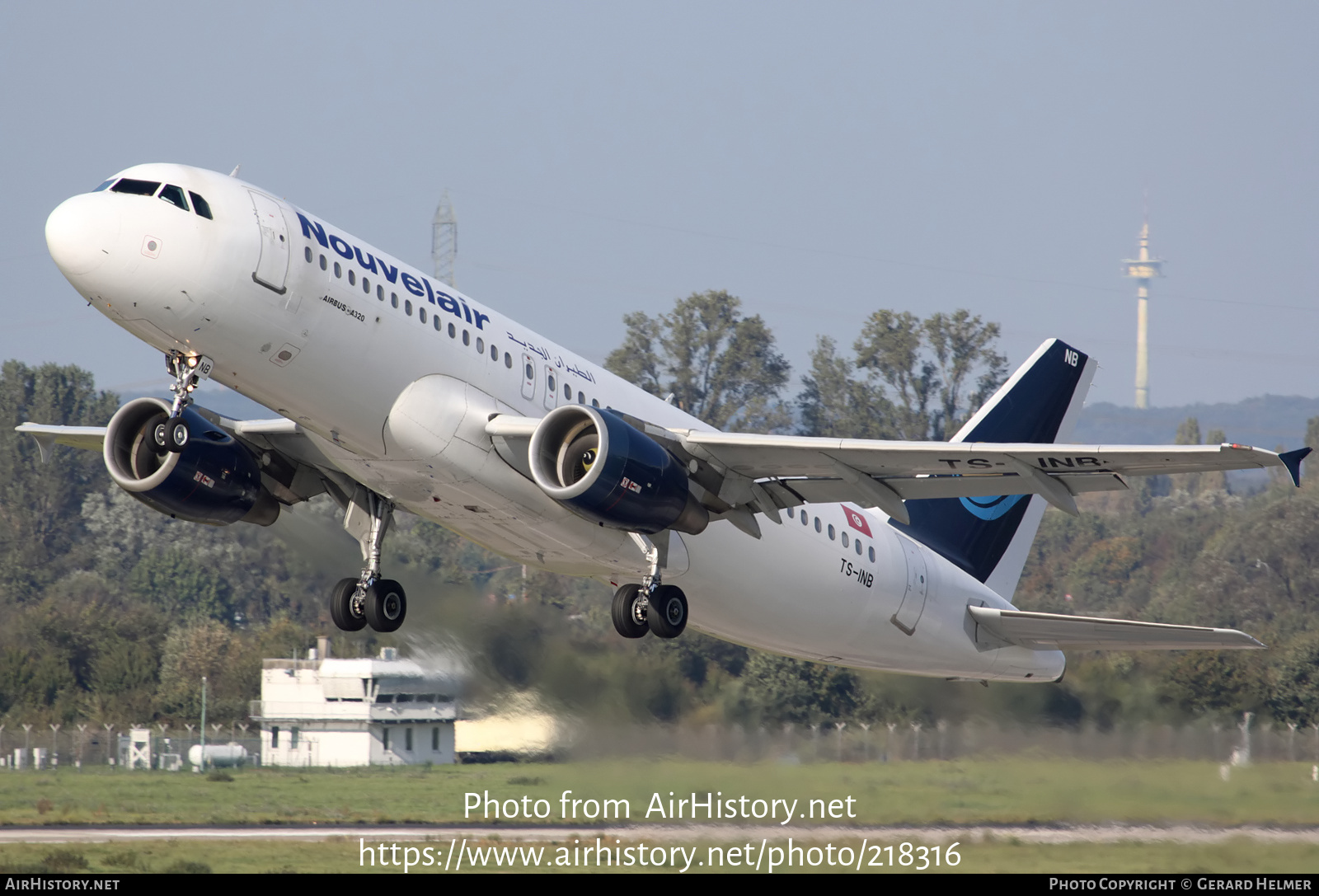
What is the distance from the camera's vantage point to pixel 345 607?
25.8 meters

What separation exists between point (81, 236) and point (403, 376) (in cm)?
446

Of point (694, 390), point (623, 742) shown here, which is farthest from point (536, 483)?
point (694, 390)

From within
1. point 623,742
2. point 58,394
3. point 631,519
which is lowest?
point 623,742

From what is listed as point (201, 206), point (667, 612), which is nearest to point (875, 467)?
point (667, 612)

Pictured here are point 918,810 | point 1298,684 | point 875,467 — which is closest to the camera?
point 875,467

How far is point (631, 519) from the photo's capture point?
893 inches

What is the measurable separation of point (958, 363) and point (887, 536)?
72.1 m

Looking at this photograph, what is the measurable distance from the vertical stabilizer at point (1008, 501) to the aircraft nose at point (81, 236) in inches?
608

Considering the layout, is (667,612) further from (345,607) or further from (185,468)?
(185,468)

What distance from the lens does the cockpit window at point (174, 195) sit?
20.7 meters

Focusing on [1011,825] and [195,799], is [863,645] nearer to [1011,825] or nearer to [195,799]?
[1011,825]

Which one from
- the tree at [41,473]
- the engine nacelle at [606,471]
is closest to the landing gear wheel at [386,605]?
the engine nacelle at [606,471]

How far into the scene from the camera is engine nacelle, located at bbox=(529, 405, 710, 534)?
2220cm

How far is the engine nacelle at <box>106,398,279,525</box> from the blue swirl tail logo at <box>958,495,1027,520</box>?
533 inches
